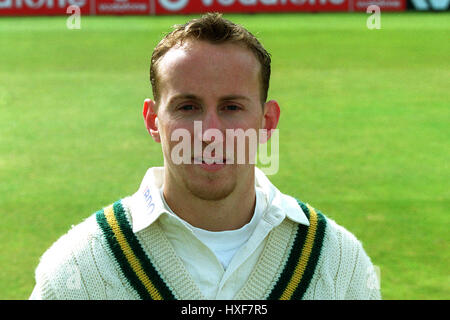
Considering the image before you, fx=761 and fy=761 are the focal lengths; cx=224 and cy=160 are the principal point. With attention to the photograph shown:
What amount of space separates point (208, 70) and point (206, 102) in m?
0.09

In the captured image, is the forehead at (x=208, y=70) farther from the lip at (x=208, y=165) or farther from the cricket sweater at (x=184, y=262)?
the cricket sweater at (x=184, y=262)

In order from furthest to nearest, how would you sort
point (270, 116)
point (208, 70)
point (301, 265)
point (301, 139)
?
1. point (301, 139)
2. point (270, 116)
3. point (301, 265)
4. point (208, 70)

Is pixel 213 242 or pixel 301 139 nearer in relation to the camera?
pixel 213 242

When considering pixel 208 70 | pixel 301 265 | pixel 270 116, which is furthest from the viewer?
pixel 270 116

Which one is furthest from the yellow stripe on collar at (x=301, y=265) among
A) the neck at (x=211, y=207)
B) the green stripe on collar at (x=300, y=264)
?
the neck at (x=211, y=207)

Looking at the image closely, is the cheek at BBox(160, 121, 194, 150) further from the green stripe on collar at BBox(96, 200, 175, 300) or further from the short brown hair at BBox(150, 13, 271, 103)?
the green stripe on collar at BBox(96, 200, 175, 300)

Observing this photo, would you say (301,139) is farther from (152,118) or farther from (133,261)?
(133,261)

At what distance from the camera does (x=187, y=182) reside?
223 centimetres

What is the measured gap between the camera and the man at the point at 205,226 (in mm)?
2197

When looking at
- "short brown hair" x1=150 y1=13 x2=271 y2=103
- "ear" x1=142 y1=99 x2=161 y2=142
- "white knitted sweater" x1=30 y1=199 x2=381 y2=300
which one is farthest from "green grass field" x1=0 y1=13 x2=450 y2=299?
"short brown hair" x1=150 y1=13 x2=271 y2=103

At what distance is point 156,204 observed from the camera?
2277mm

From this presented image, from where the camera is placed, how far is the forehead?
219cm

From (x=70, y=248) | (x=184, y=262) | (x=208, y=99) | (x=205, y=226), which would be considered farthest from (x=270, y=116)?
(x=70, y=248)
